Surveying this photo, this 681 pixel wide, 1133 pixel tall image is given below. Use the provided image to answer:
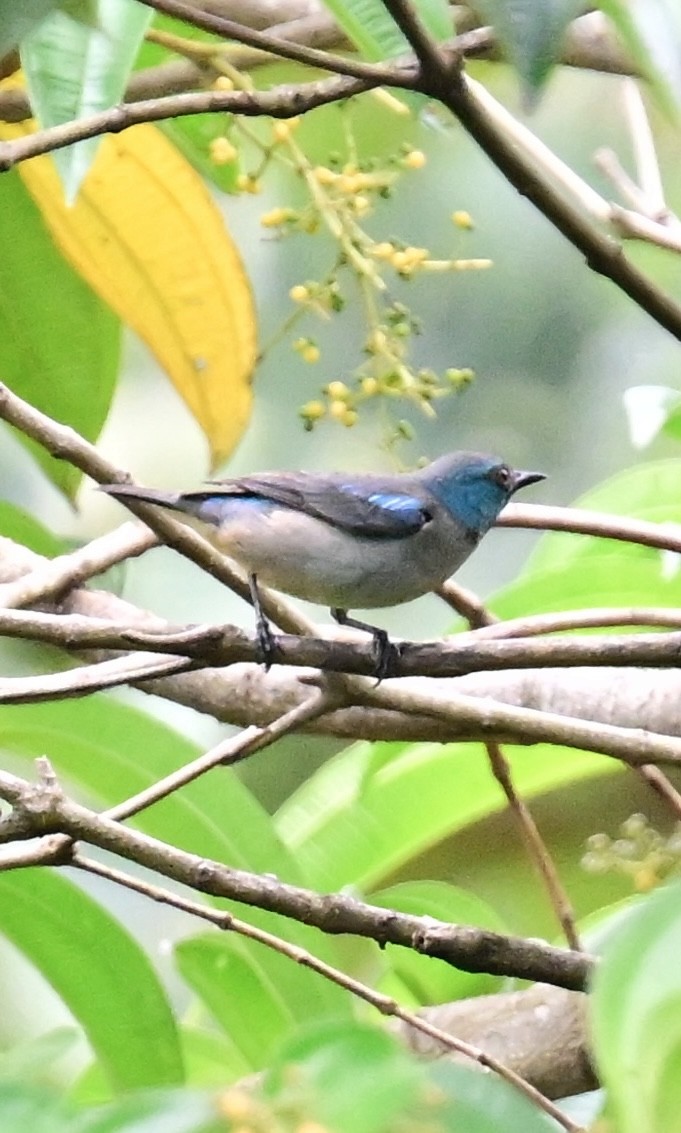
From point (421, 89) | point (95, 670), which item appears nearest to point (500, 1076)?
point (95, 670)

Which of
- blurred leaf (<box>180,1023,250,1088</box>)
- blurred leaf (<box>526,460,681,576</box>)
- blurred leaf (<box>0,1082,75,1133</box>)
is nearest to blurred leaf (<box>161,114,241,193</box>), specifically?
blurred leaf (<box>526,460,681,576</box>)

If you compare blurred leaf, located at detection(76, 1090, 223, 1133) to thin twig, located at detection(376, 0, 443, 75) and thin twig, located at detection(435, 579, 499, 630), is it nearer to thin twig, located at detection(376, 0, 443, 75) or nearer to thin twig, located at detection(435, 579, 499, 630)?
thin twig, located at detection(376, 0, 443, 75)

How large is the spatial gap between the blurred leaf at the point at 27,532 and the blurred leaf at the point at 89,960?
56 centimetres

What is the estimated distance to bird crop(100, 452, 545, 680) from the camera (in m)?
1.52

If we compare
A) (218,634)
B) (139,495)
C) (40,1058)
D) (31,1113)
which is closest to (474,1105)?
(31,1113)

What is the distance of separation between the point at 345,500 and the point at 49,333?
1.28ft

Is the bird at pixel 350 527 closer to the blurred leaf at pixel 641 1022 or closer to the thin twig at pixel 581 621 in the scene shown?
the thin twig at pixel 581 621

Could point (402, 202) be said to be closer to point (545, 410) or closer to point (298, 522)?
point (545, 410)

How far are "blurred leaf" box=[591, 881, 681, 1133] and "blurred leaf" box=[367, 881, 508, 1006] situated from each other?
947 millimetres

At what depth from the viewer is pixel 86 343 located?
1597mm

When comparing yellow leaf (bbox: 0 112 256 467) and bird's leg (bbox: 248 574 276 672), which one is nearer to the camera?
bird's leg (bbox: 248 574 276 672)

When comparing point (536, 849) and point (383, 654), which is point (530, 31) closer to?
point (383, 654)

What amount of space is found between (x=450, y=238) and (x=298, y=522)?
4.21 ft

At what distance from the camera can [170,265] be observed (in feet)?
5.26
